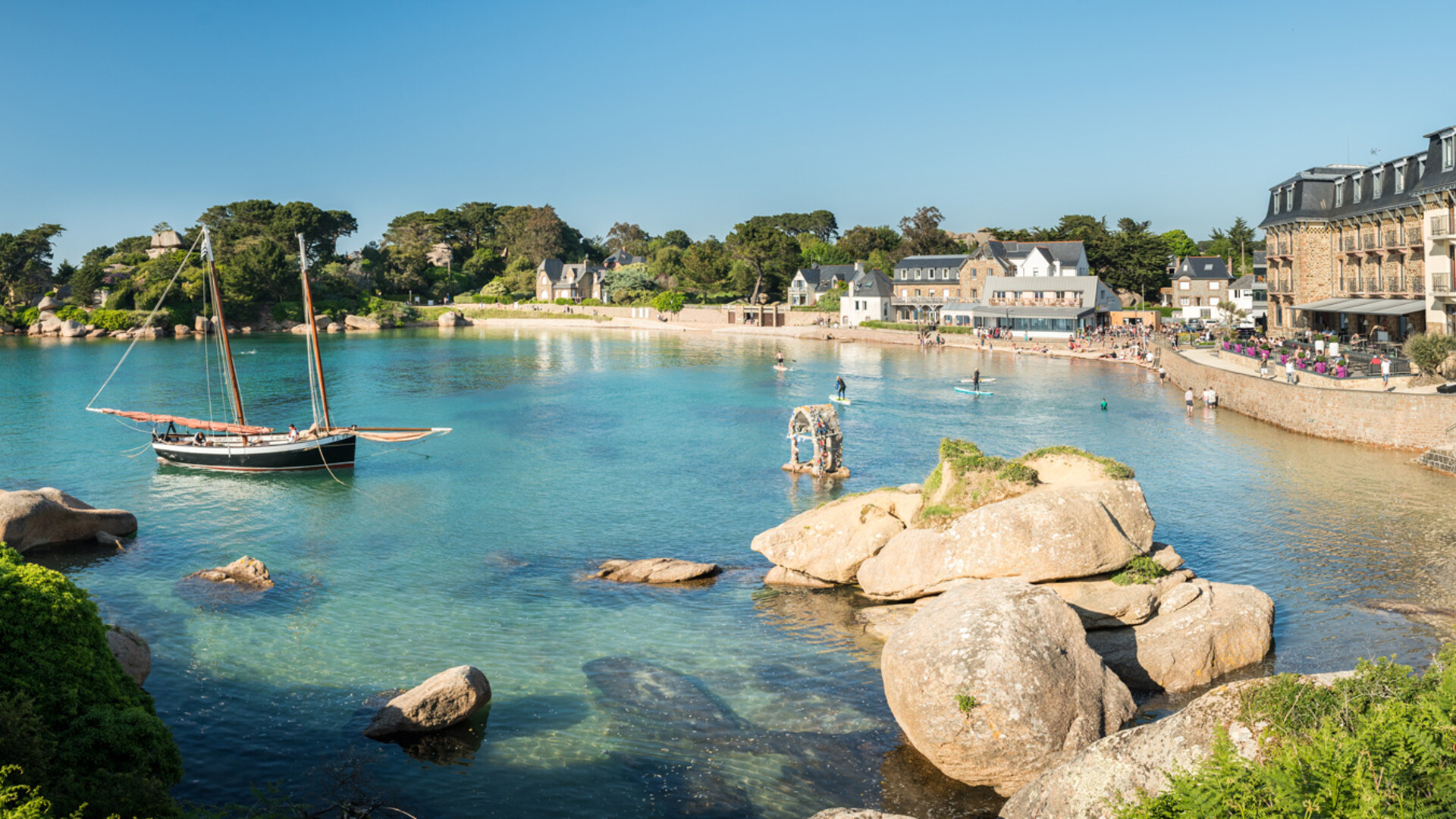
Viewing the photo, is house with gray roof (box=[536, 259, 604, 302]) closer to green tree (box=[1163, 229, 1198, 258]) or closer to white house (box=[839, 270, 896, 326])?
white house (box=[839, 270, 896, 326])

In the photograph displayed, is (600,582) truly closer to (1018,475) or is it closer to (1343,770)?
(1018,475)

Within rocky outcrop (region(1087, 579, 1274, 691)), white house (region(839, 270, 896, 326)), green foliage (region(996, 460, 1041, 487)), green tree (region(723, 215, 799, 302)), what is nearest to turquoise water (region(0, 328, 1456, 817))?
rocky outcrop (region(1087, 579, 1274, 691))

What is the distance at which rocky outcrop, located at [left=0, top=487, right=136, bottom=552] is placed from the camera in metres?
30.4

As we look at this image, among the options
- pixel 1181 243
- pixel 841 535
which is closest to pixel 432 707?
pixel 841 535

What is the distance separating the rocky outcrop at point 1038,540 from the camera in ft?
71.4

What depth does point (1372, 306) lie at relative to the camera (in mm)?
58312

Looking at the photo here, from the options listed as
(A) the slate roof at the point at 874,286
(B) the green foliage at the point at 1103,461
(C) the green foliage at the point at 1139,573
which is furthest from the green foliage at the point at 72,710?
(A) the slate roof at the point at 874,286

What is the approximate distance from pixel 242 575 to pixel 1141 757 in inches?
994

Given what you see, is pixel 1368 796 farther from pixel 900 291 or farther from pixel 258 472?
pixel 900 291

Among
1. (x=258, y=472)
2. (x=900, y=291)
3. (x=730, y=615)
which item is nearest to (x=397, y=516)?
(x=258, y=472)

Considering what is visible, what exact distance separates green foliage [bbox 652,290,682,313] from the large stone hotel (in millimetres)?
93230

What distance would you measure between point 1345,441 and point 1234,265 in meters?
120

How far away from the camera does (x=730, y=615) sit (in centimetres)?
2527

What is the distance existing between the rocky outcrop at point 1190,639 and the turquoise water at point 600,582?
38.0 inches
